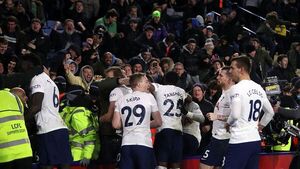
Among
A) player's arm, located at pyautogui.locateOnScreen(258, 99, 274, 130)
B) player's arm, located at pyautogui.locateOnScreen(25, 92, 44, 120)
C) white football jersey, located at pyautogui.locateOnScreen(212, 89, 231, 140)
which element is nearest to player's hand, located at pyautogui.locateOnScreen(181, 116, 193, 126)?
white football jersey, located at pyautogui.locateOnScreen(212, 89, 231, 140)

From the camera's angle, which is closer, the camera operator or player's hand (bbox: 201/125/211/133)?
the camera operator

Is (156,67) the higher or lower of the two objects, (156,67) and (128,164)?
the higher

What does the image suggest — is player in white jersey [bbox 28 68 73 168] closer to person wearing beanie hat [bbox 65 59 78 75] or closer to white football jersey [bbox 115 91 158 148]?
white football jersey [bbox 115 91 158 148]

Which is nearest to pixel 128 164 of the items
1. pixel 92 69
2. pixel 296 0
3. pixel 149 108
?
pixel 149 108

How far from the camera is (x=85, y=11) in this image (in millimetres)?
19766

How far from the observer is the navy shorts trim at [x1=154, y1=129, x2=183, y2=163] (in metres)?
12.6

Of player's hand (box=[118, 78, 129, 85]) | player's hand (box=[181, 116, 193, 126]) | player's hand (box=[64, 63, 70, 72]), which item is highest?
player's hand (box=[64, 63, 70, 72])

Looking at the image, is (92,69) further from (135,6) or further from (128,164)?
(135,6)

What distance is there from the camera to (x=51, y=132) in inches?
462

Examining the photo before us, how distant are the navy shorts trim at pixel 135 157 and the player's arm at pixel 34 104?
1.32 m

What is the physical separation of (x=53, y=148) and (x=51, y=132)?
226mm

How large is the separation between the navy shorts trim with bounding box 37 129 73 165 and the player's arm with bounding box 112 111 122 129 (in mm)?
748

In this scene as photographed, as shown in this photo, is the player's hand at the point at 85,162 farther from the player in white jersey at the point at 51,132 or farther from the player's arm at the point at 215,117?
the player's arm at the point at 215,117

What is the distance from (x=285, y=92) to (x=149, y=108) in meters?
3.50
